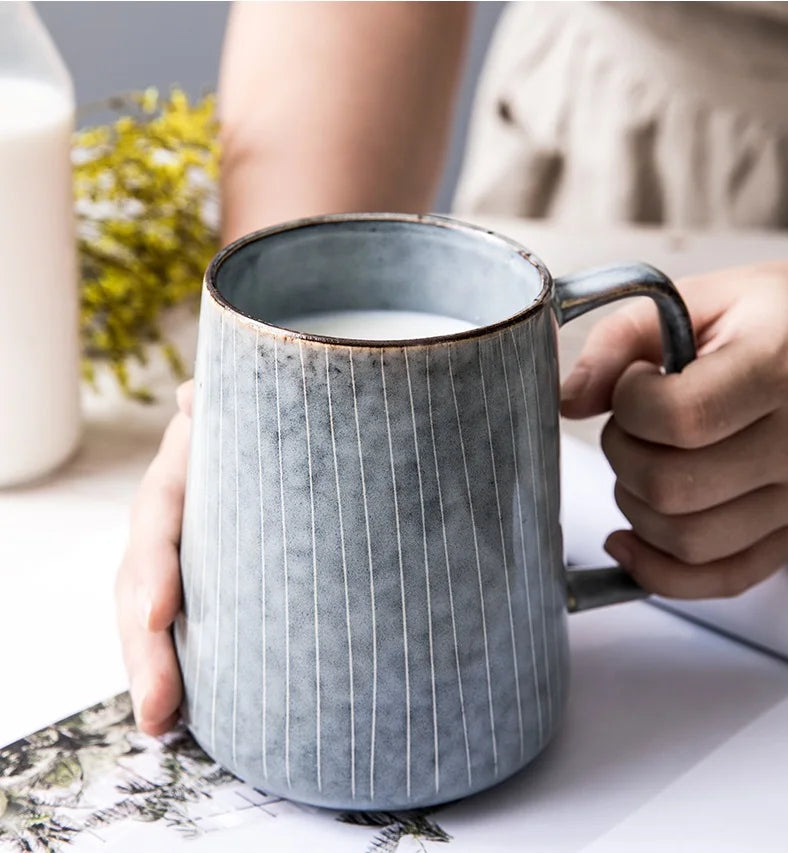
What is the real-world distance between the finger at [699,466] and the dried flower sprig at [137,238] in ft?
1.13

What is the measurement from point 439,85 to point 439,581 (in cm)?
53

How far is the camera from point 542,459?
15.3 inches

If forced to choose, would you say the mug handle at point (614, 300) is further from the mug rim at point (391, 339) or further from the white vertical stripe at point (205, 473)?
the white vertical stripe at point (205, 473)

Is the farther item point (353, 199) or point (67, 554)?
point (353, 199)

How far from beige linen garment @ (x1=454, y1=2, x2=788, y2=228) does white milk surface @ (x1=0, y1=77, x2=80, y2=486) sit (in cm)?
53

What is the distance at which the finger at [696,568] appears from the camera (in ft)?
1.57

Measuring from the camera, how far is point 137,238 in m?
0.75

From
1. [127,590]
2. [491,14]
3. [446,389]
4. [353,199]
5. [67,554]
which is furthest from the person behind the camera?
[491,14]

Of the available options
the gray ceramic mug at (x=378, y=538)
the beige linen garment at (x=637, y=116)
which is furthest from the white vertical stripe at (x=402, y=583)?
the beige linen garment at (x=637, y=116)

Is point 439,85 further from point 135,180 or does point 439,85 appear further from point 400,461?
point 400,461

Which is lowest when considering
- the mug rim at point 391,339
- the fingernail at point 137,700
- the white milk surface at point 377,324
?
the fingernail at point 137,700

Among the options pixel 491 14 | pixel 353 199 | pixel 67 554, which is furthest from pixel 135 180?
pixel 491 14

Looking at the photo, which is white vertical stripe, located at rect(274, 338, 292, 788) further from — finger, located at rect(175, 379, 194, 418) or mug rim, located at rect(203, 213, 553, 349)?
finger, located at rect(175, 379, 194, 418)

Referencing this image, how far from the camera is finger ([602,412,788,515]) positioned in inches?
18.0
